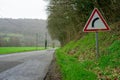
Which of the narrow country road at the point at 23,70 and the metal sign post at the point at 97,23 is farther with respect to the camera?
the narrow country road at the point at 23,70

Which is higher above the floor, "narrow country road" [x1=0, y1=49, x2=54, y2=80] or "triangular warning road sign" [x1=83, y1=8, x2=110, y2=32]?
"triangular warning road sign" [x1=83, y1=8, x2=110, y2=32]

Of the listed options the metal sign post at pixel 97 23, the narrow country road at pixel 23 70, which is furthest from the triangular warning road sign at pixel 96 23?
the narrow country road at pixel 23 70

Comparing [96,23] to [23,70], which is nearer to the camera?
[96,23]

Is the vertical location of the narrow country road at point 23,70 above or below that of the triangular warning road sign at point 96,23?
below

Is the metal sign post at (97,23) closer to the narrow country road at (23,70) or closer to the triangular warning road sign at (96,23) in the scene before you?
the triangular warning road sign at (96,23)

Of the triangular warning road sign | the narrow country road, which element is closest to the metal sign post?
the triangular warning road sign

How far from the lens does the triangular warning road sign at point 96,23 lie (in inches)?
334

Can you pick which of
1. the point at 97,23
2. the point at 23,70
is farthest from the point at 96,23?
the point at 23,70

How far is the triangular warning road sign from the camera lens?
334 inches

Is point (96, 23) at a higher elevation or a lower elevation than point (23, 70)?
higher

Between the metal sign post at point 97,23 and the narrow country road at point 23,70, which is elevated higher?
the metal sign post at point 97,23

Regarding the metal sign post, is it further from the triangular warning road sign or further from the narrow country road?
the narrow country road

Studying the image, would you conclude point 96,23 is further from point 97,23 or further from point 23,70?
point 23,70

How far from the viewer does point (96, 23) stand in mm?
8648
